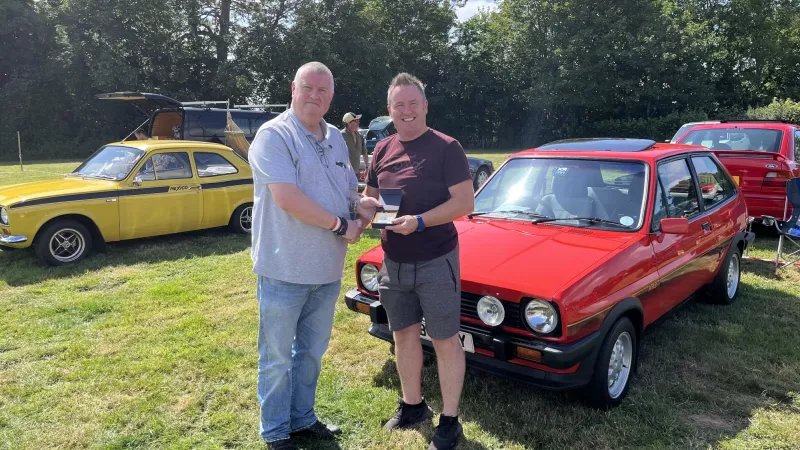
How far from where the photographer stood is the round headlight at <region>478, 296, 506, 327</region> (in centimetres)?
303

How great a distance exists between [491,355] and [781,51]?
37039 mm

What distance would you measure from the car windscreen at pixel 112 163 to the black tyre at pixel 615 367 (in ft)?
20.8

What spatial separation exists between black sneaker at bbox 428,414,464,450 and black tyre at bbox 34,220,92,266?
5.71m

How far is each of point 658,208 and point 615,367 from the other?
4.26ft

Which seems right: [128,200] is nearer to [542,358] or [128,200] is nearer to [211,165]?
[211,165]

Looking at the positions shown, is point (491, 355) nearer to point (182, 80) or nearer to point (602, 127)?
point (182, 80)

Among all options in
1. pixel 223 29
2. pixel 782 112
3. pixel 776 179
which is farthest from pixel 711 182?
pixel 223 29

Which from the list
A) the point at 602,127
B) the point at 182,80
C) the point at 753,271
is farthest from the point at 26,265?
the point at 602,127

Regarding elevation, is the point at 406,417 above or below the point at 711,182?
below

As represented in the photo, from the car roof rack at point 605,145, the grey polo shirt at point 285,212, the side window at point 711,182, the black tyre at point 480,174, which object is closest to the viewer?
the grey polo shirt at point 285,212

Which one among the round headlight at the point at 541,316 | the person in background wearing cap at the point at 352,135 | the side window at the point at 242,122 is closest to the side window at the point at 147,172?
the person in background wearing cap at the point at 352,135

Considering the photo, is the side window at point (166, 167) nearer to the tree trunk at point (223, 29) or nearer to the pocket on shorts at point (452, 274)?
the pocket on shorts at point (452, 274)

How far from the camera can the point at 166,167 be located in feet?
24.1

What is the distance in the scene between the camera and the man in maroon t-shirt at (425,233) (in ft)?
8.54
